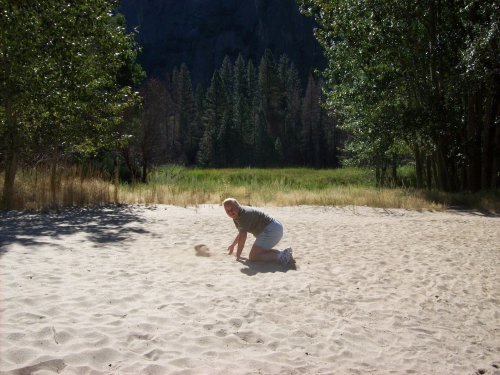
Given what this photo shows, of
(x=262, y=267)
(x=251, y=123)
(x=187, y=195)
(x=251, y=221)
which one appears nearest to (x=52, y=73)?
(x=187, y=195)

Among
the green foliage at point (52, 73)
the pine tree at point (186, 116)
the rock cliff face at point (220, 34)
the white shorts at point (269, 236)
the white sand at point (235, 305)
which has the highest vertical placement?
the rock cliff face at point (220, 34)

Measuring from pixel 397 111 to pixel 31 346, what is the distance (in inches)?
649

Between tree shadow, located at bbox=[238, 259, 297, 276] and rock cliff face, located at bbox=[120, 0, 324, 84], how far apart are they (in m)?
94.1

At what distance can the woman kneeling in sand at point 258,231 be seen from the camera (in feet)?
24.8

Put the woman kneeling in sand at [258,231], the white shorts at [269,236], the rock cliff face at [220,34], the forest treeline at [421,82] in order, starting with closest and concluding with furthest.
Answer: the woman kneeling in sand at [258,231]
the white shorts at [269,236]
the forest treeline at [421,82]
the rock cliff face at [220,34]

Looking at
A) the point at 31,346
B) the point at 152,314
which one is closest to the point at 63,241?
the point at 152,314

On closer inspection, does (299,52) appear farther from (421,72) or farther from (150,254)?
(150,254)

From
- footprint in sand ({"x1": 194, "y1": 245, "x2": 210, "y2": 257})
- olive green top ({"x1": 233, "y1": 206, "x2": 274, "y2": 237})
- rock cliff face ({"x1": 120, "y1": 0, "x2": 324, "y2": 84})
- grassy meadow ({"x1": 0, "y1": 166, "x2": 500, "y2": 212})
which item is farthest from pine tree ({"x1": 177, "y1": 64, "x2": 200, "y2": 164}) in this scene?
olive green top ({"x1": 233, "y1": 206, "x2": 274, "y2": 237})

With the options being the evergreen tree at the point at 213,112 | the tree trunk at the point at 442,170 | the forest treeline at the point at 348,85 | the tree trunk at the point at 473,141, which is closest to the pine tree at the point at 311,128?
the evergreen tree at the point at 213,112

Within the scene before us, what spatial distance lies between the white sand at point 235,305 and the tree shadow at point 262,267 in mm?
48

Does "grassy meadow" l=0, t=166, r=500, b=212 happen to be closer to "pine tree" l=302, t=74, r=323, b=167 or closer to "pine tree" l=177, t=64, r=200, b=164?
"pine tree" l=302, t=74, r=323, b=167

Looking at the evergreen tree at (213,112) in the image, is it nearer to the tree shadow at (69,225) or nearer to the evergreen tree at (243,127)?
the evergreen tree at (243,127)

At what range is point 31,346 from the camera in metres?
3.97

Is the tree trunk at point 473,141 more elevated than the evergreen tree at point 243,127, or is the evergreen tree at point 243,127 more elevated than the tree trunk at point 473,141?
the evergreen tree at point 243,127
